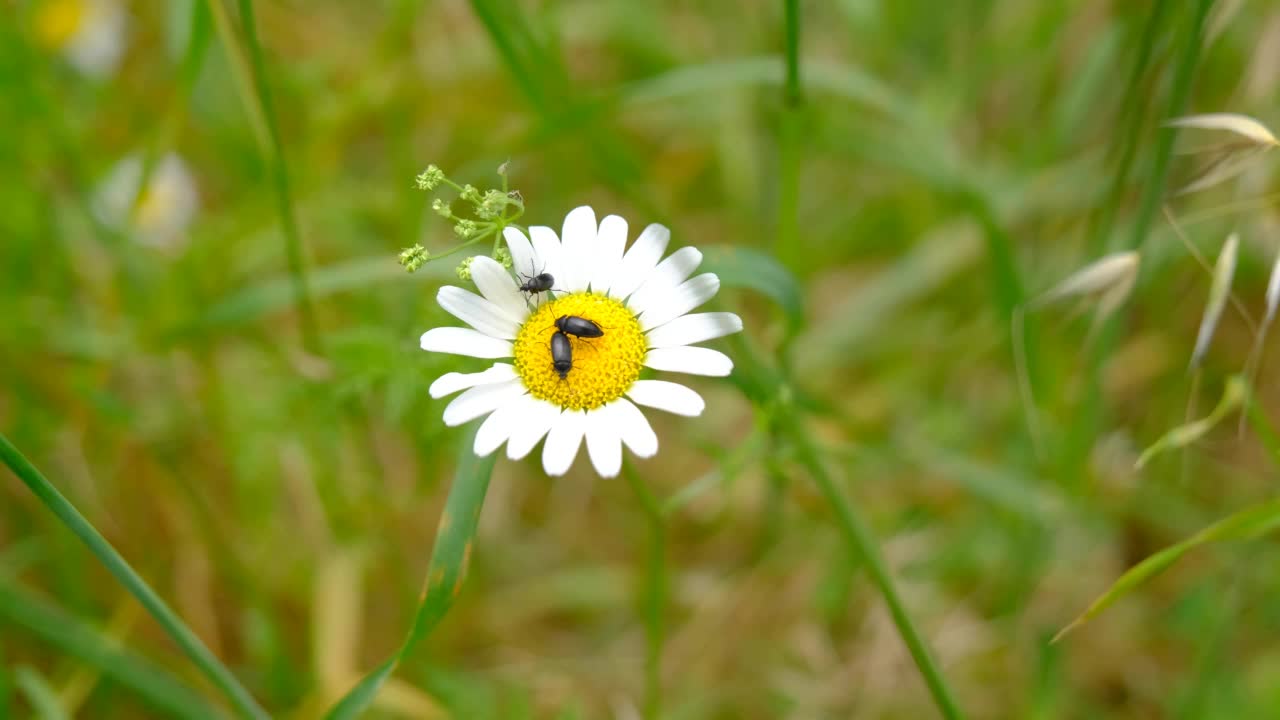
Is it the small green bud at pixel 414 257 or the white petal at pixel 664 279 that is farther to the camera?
the white petal at pixel 664 279

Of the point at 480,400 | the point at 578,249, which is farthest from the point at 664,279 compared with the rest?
the point at 480,400

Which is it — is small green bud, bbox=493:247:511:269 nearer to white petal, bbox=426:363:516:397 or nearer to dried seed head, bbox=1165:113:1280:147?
white petal, bbox=426:363:516:397

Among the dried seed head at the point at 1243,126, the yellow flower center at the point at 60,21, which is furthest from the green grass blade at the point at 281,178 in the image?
the yellow flower center at the point at 60,21

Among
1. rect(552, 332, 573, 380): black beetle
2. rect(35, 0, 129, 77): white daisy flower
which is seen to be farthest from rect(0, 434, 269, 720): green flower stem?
rect(35, 0, 129, 77): white daisy flower

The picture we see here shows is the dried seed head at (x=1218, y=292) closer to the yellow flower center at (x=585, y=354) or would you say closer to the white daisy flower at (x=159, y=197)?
the yellow flower center at (x=585, y=354)

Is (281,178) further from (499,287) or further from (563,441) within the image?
(563,441)

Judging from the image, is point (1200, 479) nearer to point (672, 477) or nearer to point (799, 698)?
point (799, 698)
